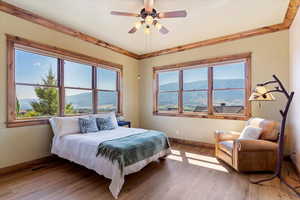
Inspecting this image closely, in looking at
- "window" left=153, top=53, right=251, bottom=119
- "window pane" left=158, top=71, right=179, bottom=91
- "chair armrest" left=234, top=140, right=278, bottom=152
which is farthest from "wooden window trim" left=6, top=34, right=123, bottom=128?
"chair armrest" left=234, top=140, right=278, bottom=152

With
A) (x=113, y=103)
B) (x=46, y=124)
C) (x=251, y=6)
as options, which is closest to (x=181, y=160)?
(x=113, y=103)

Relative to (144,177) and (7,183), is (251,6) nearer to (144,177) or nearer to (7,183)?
(144,177)

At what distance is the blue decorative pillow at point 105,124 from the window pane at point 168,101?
2.07 m

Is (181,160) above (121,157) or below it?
below

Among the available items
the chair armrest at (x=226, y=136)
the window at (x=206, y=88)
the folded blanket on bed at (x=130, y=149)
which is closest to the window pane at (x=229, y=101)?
the window at (x=206, y=88)

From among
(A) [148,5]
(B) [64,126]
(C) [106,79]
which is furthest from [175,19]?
(B) [64,126]

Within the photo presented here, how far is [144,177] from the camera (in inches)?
106

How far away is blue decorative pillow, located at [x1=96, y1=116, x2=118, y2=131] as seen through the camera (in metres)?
3.65

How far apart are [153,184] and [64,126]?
2.14 m

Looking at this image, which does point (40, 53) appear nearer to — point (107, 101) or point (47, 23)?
point (47, 23)

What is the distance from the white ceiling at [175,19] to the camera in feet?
8.84

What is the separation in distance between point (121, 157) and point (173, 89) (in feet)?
11.0

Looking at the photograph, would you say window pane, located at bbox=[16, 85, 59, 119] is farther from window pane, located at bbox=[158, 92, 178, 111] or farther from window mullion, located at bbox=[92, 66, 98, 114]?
window pane, located at bbox=[158, 92, 178, 111]

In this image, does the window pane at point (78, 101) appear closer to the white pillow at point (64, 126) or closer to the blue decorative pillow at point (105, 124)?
the white pillow at point (64, 126)
